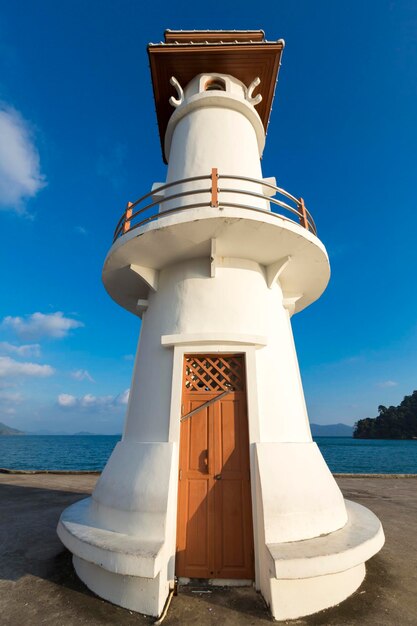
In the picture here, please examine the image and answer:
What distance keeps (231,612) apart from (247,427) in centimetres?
217

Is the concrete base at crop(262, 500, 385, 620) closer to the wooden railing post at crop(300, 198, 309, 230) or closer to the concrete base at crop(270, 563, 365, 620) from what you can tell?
the concrete base at crop(270, 563, 365, 620)

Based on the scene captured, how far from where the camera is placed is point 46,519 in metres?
8.20

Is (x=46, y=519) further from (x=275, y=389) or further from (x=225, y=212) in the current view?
(x=225, y=212)

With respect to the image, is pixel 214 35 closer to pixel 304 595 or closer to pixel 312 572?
pixel 312 572

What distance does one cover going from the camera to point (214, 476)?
502cm

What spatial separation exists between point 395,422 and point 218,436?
122m

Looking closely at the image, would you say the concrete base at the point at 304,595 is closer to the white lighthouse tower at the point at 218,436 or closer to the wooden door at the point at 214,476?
the white lighthouse tower at the point at 218,436

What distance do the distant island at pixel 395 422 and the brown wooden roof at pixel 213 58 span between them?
11428 centimetres

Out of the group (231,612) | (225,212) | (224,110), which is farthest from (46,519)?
(224,110)

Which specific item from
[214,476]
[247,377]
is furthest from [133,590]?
[247,377]

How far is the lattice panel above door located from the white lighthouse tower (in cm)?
2

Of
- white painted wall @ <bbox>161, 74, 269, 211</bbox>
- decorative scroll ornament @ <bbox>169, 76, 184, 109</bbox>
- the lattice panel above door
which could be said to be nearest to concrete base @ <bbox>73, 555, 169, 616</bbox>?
the lattice panel above door

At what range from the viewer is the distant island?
103 m

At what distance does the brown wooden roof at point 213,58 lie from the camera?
898 centimetres
